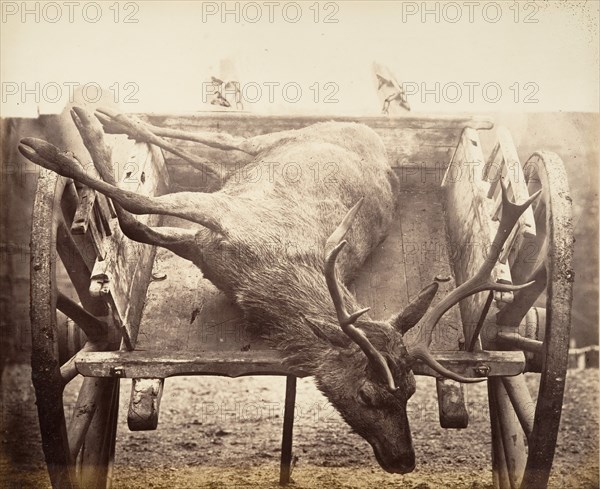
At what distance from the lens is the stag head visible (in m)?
2.68

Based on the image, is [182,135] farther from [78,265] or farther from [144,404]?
[144,404]

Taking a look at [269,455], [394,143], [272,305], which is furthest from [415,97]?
[269,455]

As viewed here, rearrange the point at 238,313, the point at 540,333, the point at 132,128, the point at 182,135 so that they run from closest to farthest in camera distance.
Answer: the point at 238,313 → the point at 540,333 → the point at 132,128 → the point at 182,135

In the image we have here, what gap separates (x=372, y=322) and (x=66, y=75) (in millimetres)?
1769

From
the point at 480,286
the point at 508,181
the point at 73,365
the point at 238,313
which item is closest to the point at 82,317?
the point at 73,365

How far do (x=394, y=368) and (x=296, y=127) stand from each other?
1.41 meters

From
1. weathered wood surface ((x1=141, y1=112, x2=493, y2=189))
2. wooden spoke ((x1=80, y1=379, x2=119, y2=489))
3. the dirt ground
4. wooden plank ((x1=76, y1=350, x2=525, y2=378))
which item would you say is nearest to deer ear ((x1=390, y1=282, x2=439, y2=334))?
wooden plank ((x1=76, y1=350, x2=525, y2=378))

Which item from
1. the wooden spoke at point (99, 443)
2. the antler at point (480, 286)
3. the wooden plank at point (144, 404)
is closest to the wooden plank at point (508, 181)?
the antler at point (480, 286)

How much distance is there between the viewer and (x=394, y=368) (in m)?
2.67

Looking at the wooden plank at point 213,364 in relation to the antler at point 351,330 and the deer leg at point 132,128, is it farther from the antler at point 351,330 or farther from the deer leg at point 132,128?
the deer leg at point 132,128

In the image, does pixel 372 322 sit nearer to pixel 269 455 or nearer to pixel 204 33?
pixel 204 33

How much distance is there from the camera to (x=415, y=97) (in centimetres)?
364

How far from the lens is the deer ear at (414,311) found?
271 centimetres

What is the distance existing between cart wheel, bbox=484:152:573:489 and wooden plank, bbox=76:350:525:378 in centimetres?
14
